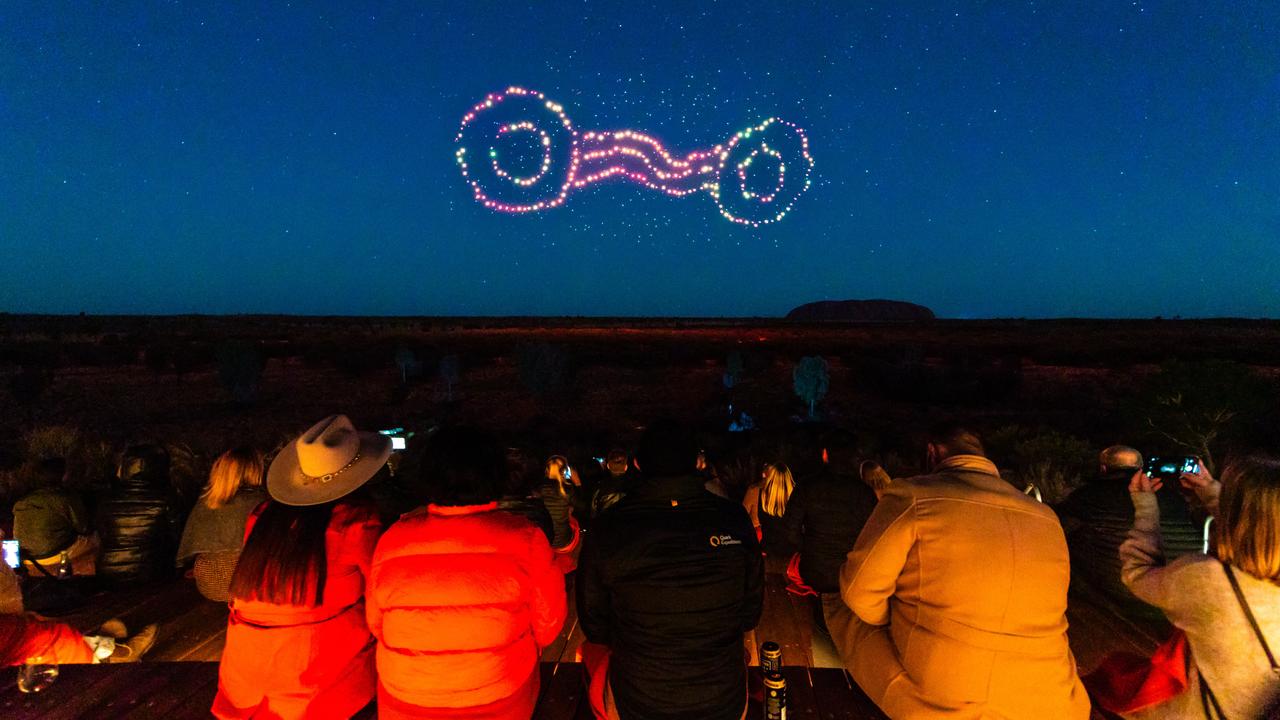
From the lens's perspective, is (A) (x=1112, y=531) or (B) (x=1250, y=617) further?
(A) (x=1112, y=531)

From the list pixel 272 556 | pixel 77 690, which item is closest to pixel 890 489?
pixel 272 556

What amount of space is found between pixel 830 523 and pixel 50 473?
5709mm

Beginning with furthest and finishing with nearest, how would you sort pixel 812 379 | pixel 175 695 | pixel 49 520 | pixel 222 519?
pixel 812 379 < pixel 49 520 < pixel 222 519 < pixel 175 695

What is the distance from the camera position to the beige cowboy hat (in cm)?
257

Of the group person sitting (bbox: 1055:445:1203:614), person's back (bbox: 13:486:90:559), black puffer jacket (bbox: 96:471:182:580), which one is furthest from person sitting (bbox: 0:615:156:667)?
person sitting (bbox: 1055:445:1203:614)

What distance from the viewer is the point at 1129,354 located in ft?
144

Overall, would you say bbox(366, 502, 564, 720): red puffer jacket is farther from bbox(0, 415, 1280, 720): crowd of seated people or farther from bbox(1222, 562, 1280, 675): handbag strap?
bbox(1222, 562, 1280, 675): handbag strap

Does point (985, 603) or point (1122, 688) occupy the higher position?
point (985, 603)

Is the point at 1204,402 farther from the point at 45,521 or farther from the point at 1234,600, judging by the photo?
the point at 45,521

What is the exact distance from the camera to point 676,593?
2295 mm

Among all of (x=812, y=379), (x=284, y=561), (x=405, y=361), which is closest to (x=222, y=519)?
(x=284, y=561)

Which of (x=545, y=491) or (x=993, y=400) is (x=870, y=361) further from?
(x=545, y=491)

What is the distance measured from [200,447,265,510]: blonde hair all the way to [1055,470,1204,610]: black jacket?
17.8 feet

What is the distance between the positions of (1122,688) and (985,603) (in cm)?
90
